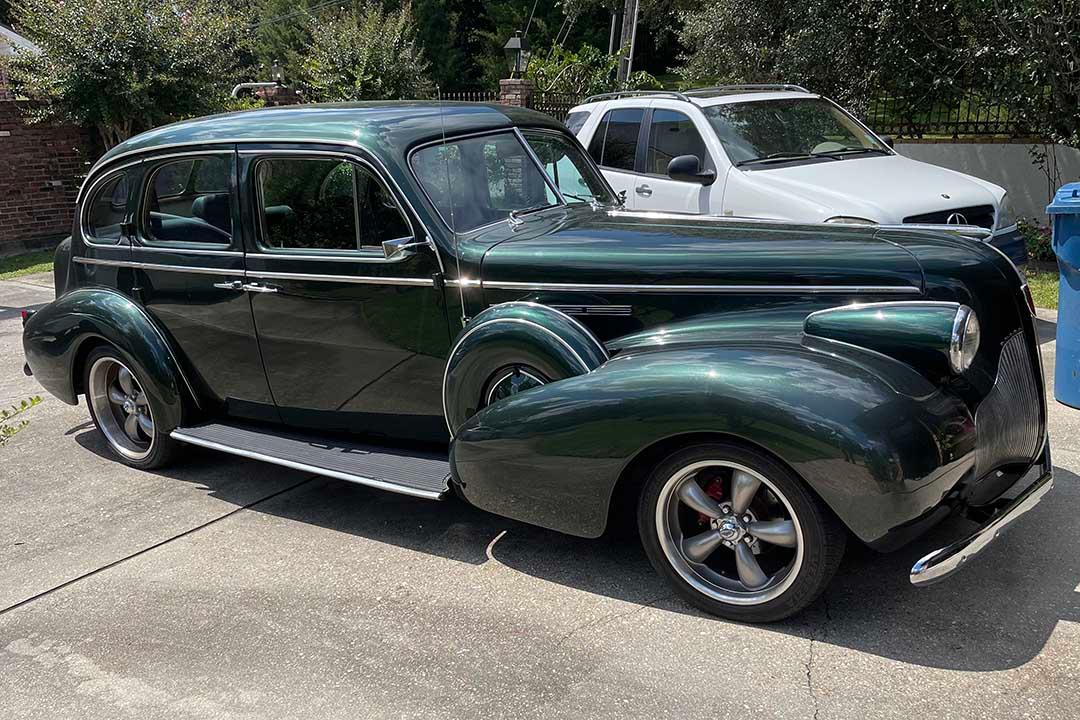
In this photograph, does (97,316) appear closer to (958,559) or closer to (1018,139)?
(958,559)

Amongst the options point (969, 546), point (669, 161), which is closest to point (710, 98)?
point (669, 161)

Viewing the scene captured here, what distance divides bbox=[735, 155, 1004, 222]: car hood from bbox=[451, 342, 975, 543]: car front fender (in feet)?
12.5

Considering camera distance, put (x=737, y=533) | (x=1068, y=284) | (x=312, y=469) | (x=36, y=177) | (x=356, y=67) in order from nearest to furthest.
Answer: (x=737, y=533) < (x=312, y=469) < (x=1068, y=284) < (x=36, y=177) < (x=356, y=67)

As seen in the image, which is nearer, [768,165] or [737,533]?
[737,533]

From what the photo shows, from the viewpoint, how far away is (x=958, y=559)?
3111 mm

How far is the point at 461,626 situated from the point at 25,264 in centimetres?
1223

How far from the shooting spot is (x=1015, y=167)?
11.3 metres

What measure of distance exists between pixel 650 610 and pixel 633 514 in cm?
60

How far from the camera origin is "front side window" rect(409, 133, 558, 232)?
441 centimetres

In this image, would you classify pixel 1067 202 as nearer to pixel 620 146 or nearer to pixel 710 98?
pixel 710 98

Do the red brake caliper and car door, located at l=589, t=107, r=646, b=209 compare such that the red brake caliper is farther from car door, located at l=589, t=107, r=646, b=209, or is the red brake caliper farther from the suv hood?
car door, located at l=589, t=107, r=646, b=209

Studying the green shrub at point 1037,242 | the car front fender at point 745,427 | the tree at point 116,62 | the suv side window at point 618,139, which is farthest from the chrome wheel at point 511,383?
the tree at point 116,62

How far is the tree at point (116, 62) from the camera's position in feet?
44.4

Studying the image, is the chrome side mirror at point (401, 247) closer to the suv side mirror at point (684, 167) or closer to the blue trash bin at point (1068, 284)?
the suv side mirror at point (684, 167)
